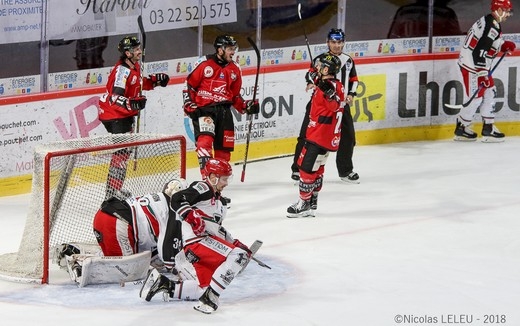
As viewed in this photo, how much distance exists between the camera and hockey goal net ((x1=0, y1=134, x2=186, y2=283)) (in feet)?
22.5

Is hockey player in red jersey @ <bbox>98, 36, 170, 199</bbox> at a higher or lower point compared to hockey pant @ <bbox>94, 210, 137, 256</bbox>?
higher

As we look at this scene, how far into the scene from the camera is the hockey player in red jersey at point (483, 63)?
1163 cm

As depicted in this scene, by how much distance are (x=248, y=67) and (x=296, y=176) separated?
1.55 m

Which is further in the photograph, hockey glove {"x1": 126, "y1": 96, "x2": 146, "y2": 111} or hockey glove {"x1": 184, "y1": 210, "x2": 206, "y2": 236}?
hockey glove {"x1": 126, "y1": 96, "x2": 146, "y2": 111}

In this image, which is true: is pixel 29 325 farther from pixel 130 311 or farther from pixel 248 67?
pixel 248 67

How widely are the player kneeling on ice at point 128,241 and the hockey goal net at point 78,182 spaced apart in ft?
0.59

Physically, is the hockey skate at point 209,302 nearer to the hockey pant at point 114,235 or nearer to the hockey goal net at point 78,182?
the hockey pant at point 114,235

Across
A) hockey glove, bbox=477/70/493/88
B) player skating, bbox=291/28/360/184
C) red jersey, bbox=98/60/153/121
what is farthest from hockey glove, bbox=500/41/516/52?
red jersey, bbox=98/60/153/121

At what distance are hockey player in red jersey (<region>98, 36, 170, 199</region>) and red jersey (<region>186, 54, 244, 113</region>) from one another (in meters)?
0.25

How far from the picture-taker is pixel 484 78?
1171cm

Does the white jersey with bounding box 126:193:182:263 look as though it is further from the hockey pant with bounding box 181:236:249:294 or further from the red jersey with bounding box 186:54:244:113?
the red jersey with bounding box 186:54:244:113

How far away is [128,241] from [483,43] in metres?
5.77

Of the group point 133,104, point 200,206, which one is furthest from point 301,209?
point 200,206

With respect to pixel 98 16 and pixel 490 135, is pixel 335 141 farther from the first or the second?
pixel 490 135
